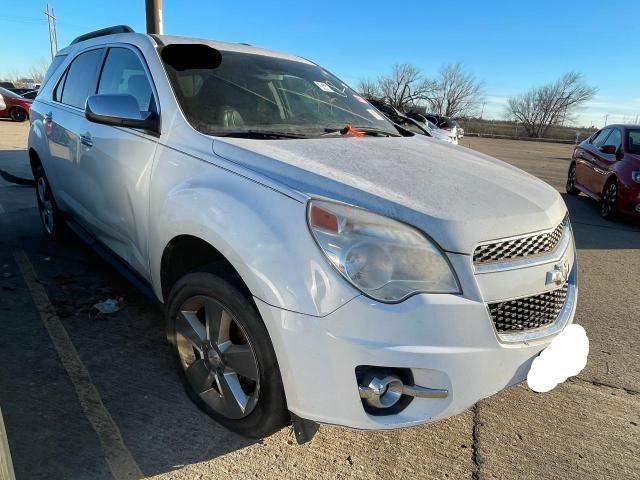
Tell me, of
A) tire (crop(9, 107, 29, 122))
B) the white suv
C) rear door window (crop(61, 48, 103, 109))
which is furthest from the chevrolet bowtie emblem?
tire (crop(9, 107, 29, 122))

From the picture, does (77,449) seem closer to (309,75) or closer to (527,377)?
(527,377)

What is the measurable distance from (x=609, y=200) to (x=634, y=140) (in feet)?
3.70

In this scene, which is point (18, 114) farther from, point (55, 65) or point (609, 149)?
point (609, 149)

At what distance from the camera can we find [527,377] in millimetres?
1870

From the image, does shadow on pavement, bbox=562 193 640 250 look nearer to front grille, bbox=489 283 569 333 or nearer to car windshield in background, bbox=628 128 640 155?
car windshield in background, bbox=628 128 640 155

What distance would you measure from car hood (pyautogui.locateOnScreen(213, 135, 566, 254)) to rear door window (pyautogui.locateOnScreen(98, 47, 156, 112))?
2.79ft

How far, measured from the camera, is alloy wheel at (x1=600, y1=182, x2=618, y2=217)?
743 cm

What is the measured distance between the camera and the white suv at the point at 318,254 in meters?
1.65

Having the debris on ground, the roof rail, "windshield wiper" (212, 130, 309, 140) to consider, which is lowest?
the debris on ground

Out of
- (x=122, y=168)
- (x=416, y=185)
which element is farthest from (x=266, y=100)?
(x=416, y=185)

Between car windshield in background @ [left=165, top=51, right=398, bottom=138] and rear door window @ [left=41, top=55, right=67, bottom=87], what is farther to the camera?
rear door window @ [left=41, top=55, right=67, bottom=87]

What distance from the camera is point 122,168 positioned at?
276 centimetres

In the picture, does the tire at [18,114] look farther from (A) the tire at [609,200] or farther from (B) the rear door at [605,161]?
(A) the tire at [609,200]

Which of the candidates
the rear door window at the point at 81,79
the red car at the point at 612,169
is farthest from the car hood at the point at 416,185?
the red car at the point at 612,169
